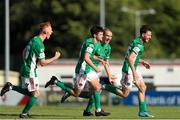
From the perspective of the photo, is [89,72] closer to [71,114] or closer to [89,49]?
[89,49]

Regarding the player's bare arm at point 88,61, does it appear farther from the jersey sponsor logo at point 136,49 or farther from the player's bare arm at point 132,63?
the jersey sponsor logo at point 136,49

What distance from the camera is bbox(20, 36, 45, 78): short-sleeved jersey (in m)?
19.5

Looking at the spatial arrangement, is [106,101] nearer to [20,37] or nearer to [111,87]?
[111,87]

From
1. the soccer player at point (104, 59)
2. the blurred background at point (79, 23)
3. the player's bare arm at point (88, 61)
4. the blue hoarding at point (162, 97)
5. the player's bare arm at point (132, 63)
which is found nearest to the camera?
the player's bare arm at point (88, 61)

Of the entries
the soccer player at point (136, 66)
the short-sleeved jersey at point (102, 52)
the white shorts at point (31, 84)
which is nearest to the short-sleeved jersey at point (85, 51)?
the short-sleeved jersey at point (102, 52)

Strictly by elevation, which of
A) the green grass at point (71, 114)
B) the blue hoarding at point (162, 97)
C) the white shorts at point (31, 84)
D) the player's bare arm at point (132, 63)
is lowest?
the blue hoarding at point (162, 97)

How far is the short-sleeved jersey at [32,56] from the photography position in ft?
64.0

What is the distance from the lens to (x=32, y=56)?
1962 cm

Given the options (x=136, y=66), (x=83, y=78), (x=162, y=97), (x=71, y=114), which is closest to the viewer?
(x=83, y=78)

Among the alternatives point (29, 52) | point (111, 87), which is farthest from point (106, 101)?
point (29, 52)

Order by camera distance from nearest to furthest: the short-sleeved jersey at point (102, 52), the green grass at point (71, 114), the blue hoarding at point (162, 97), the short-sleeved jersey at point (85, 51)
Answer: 1. the green grass at point (71, 114)
2. the short-sleeved jersey at point (85, 51)
3. the short-sleeved jersey at point (102, 52)
4. the blue hoarding at point (162, 97)

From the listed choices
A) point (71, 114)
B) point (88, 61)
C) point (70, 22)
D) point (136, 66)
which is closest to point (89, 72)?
point (88, 61)

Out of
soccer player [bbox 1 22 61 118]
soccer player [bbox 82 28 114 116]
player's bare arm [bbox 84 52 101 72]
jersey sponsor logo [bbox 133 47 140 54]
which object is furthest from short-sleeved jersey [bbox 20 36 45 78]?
jersey sponsor logo [bbox 133 47 140 54]

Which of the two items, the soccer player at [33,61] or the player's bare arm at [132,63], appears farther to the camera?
the player's bare arm at [132,63]
